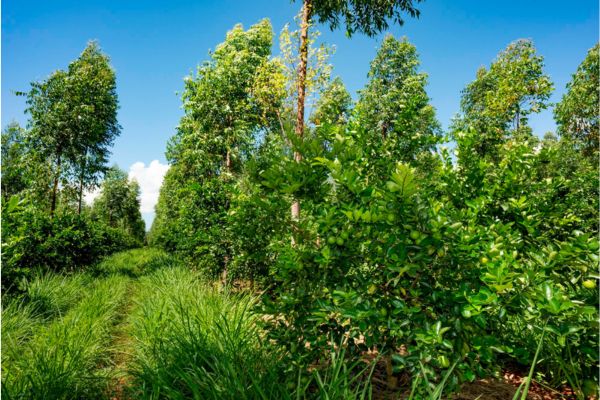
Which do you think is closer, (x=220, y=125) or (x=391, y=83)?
(x=220, y=125)

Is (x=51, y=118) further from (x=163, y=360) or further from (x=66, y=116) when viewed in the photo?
(x=163, y=360)

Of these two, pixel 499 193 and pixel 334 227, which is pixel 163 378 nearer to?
pixel 334 227

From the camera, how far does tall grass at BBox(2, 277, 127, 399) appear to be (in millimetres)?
2611

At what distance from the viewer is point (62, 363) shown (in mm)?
2848

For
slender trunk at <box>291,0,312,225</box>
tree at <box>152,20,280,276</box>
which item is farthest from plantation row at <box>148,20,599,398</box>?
slender trunk at <box>291,0,312,225</box>

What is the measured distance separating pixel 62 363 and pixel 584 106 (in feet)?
69.8

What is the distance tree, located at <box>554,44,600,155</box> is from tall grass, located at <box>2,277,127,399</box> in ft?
67.0

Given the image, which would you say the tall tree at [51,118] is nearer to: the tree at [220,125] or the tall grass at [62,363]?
the tree at [220,125]

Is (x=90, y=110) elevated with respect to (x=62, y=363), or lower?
elevated

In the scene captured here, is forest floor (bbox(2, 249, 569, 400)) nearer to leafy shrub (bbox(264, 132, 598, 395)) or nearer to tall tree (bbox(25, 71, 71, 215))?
leafy shrub (bbox(264, 132, 598, 395))

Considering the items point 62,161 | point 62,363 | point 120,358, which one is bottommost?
point 120,358

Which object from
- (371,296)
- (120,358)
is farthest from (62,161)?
(371,296)

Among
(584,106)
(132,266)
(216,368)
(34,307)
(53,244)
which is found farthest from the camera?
(584,106)

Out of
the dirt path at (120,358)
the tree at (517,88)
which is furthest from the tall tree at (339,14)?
the tree at (517,88)
